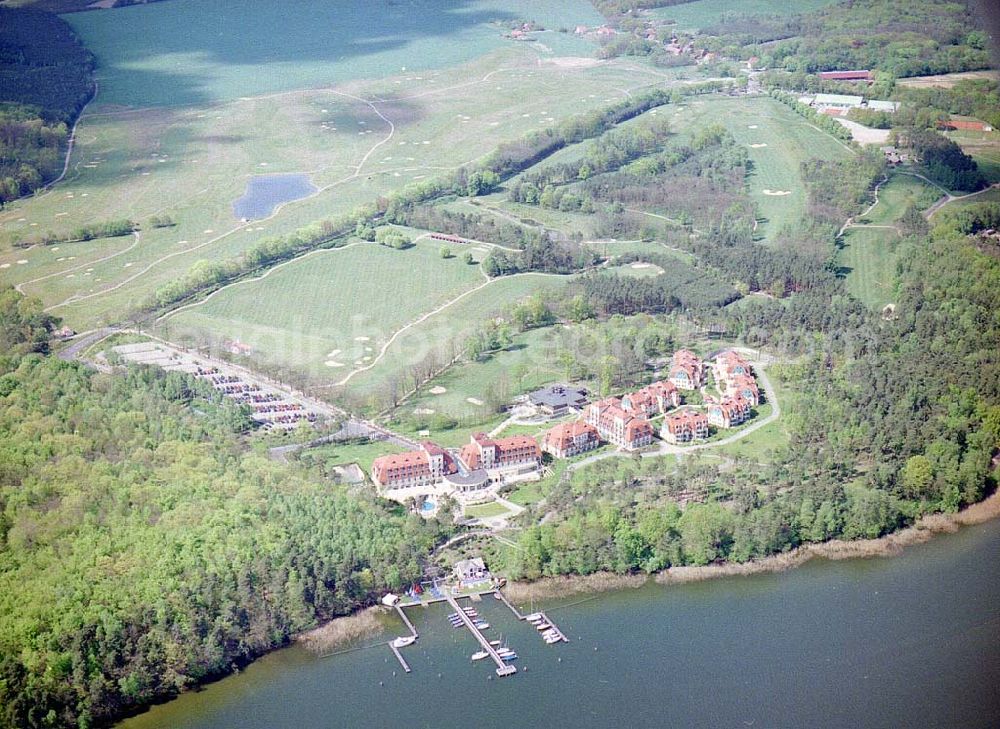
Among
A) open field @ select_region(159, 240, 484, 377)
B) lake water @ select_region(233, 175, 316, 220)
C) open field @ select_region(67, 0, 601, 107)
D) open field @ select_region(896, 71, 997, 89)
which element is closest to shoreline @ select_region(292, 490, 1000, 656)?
open field @ select_region(159, 240, 484, 377)

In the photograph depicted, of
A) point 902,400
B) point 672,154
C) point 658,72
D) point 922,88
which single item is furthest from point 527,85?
point 902,400

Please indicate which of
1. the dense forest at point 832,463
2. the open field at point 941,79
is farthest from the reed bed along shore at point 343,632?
the open field at point 941,79

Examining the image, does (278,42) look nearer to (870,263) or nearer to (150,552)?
(870,263)

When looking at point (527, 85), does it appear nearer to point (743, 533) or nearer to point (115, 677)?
point (743, 533)

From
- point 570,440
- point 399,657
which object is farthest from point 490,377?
point 399,657

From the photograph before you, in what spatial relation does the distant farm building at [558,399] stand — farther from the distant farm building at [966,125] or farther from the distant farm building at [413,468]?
the distant farm building at [966,125]
